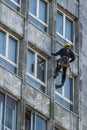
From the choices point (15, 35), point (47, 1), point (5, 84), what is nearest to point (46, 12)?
point (47, 1)

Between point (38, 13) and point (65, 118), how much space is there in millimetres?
5328

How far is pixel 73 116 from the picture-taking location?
41.8 meters

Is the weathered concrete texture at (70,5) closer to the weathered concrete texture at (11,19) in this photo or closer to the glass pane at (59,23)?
the glass pane at (59,23)

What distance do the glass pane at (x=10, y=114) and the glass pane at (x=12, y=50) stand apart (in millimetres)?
2217

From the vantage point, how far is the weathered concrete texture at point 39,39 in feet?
134

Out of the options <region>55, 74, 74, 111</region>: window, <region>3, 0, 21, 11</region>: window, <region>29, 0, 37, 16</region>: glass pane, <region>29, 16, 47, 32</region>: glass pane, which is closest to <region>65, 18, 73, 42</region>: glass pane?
<region>29, 16, 47, 32</region>: glass pane

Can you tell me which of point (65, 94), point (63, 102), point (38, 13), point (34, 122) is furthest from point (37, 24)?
point (34, 122)

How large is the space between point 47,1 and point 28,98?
6.19m

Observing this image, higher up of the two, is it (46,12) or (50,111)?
(46,12)

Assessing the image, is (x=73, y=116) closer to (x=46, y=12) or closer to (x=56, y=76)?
(x=56, y=76)

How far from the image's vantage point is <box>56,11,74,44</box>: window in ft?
142

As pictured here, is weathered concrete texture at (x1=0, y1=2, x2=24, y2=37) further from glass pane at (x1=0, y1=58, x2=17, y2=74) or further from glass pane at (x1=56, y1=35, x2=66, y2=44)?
glass pane at (x1=56, y1=35, x2=66, y2=44)

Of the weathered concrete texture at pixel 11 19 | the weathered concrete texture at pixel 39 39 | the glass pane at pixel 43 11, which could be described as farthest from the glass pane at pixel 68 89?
the weathered concrete texture at pixel 11 19

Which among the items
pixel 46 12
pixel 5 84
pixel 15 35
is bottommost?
pixel 5 84
